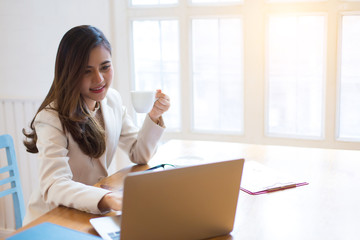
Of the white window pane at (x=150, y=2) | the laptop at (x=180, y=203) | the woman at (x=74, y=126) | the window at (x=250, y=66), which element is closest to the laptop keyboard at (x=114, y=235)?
the laptop at (x=180, y=203)

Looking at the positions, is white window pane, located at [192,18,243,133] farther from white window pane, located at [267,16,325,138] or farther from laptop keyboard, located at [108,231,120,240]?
laptop keyboard, located at [108,231,120,240]

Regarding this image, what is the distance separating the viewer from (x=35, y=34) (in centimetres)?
273

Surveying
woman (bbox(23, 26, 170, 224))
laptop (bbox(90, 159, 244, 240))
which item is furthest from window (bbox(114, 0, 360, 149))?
laptop (bbox(90, 159, 244, 240))

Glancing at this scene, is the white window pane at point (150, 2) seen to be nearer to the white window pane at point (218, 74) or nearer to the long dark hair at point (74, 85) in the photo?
the white window pane at point (218, 74)

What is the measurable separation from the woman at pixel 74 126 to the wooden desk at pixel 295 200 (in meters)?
0.09

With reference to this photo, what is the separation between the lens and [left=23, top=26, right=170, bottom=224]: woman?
1.25 meters

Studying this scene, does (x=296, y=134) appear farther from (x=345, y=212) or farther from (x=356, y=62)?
(x=345, y=212)

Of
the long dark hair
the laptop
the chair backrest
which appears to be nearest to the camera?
the laptop

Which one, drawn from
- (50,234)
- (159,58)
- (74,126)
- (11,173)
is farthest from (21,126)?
(50,234)

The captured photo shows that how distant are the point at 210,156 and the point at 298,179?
39 centimetres

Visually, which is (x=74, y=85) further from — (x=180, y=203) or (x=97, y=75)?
(x=180, y=203)

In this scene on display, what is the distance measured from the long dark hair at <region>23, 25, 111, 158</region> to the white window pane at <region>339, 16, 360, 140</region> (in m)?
1.54

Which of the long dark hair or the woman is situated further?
the long dark hair

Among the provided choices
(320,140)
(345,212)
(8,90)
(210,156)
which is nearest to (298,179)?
(345,212)
